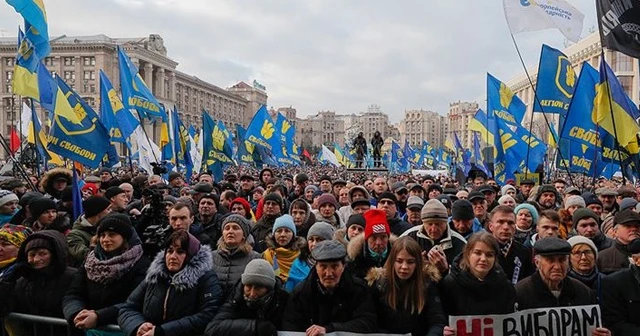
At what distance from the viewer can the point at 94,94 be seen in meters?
72.8

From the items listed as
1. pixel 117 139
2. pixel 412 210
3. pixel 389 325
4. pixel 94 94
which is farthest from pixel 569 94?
pixel 94 94

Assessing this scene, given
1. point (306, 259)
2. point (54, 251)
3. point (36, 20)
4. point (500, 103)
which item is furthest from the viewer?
point (500, 103)

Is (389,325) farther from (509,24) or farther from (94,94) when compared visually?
(94,94)

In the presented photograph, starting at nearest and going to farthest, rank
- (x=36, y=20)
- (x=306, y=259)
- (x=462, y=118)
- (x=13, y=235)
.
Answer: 1. (x=13, y=235)
2. (x=306, y=259)
3. (x=36, y=20)
4. (x=462, y=118)

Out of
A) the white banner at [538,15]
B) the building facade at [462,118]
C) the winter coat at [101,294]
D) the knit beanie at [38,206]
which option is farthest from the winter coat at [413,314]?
the building facade at [462,118]

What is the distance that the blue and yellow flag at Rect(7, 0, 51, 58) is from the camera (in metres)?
8.35

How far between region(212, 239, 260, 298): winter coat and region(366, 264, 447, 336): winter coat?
1.22 metres

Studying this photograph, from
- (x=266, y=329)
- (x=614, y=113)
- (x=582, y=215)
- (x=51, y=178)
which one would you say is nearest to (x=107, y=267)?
(x=266, y=329)

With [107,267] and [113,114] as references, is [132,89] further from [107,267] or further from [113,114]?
[107,267]

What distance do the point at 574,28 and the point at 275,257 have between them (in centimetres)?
753

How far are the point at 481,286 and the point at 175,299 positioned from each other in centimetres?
212

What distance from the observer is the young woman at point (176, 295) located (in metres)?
3.70

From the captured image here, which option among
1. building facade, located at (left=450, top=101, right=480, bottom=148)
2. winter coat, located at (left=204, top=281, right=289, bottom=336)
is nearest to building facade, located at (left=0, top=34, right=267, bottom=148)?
winter coat, located at (left=204, top=281, right=289, bottom=336)

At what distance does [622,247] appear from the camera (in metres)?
4.70
